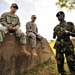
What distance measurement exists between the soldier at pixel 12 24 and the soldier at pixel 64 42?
3.84ft

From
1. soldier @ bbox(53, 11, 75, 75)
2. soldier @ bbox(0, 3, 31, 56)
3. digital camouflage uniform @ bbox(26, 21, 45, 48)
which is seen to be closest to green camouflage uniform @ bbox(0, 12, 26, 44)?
soldier @ bbox(0, 3, 31, 56)

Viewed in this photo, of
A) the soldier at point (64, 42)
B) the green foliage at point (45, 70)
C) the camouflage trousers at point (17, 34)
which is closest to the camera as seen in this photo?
the soldier at point (64, 42)

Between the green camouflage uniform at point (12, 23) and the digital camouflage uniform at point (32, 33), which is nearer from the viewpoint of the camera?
the green camouflage uniform at point (12, 23)

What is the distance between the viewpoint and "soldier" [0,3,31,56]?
6754 millimetres

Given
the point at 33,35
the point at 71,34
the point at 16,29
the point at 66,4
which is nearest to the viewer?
the point at 71,34

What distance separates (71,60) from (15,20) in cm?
249

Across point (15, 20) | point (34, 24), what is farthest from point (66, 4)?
point (15, 20)

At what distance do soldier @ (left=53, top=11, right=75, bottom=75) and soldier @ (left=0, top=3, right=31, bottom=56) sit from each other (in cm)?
117

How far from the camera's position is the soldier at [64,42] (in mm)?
6207

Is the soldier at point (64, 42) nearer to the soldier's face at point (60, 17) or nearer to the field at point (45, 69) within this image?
the soldier's face at point (60, 17)

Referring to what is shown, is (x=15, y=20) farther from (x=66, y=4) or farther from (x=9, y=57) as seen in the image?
(x=66, y=4)

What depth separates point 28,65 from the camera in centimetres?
785

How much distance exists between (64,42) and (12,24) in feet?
6.59

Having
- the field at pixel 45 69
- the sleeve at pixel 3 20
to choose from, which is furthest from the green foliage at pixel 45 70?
the sleeve at pixel 3 20
